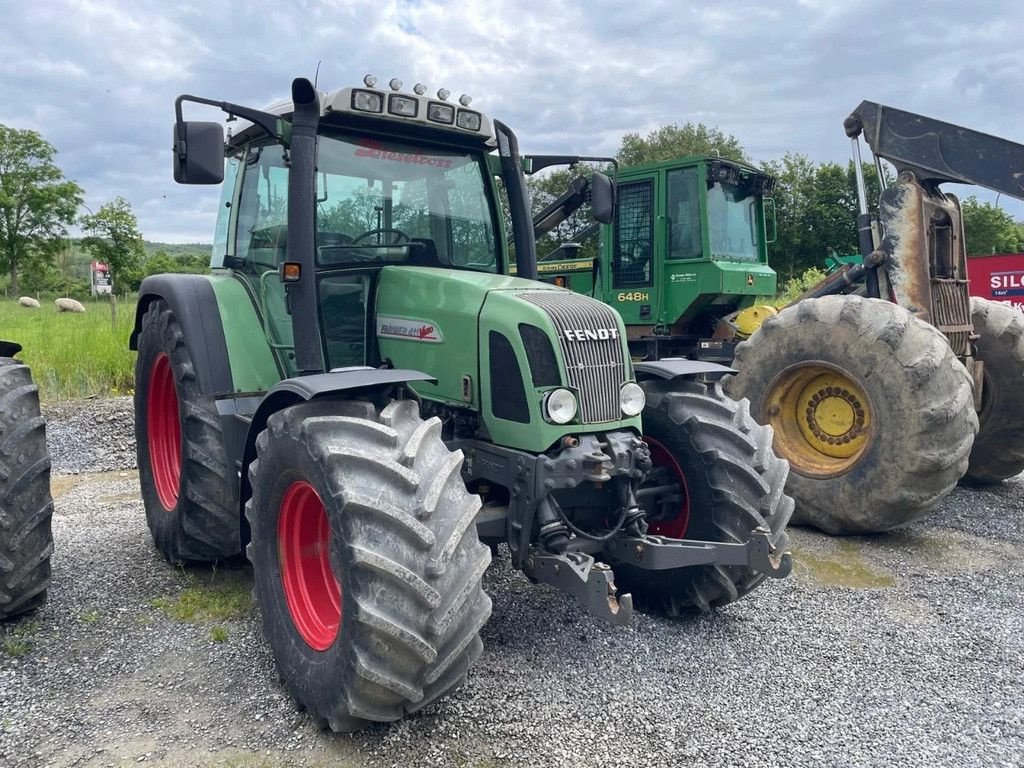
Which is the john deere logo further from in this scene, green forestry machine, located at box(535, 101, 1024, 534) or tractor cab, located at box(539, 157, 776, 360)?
tractor cab, located at box(539, 157, 776, 360)

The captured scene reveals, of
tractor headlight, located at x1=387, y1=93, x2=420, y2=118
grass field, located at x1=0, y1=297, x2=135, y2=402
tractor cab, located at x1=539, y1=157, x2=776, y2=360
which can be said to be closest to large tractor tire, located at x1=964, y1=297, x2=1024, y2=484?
tractor cab, located at x1=539, y1=157, x2=776, y2=360

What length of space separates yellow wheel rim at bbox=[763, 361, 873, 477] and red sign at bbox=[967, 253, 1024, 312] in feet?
31.4

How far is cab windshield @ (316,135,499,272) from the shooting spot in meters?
4.10

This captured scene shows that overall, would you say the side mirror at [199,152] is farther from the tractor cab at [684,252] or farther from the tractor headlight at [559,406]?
the tractor cab at [684,252]

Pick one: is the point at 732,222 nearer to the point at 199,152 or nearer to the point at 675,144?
the point at 199,152

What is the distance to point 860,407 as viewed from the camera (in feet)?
19.2

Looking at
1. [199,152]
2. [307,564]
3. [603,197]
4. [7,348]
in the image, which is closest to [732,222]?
[603,197]

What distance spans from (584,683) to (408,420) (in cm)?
133

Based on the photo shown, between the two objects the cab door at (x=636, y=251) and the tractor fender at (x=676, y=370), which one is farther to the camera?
the cab door at (x=636, y=251)

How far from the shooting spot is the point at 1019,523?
20.1ft

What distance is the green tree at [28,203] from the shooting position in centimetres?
4638

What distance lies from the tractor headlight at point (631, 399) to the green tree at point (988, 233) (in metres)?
44.3

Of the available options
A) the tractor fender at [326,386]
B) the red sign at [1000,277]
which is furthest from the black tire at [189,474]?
the red sign at [1000,277]

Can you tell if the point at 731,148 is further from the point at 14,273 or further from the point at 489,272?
the point at 489,272
